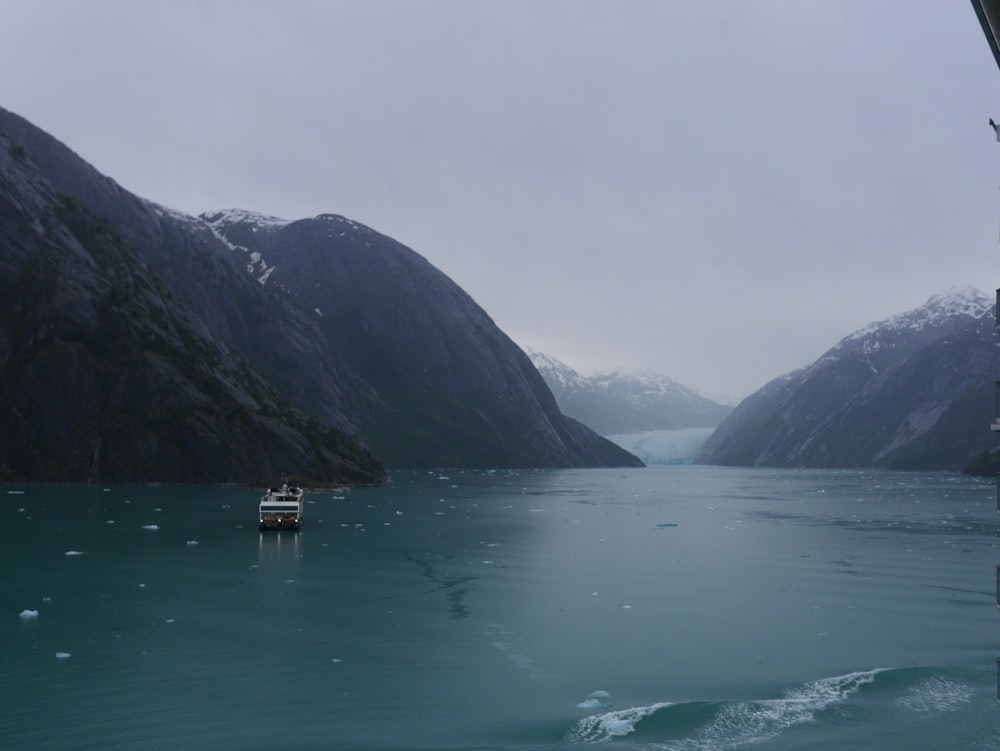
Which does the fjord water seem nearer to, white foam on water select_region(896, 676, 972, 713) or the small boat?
white foam on water select_region(896, 676, 972, 713)

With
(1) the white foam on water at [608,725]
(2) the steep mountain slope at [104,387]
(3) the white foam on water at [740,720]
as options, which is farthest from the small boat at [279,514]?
(2) the steep mountain slope at [104,387]

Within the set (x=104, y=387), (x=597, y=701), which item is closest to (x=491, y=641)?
(x=597, y=701)

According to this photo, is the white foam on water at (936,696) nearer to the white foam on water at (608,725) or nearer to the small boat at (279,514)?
the white foam on water at (608,725)

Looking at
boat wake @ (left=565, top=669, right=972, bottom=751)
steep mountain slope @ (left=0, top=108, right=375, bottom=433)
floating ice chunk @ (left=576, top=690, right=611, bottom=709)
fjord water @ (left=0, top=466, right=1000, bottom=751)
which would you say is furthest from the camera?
steep mountain slope @ (left=0, top=108, right=375, bottom=433)

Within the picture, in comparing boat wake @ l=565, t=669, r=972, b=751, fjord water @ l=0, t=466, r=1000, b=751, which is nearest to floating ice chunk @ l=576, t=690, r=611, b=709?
fjord water @ l=0, t=466, r=1000, b=751

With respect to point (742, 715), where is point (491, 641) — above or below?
above

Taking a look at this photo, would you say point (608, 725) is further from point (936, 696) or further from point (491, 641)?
point (936, 696)
